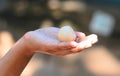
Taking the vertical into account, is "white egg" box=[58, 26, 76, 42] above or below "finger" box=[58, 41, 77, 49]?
below

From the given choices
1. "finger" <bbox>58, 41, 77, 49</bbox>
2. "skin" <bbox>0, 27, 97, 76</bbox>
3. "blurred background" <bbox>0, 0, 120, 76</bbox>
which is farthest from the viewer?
"blurred background" <bbox>0, 0, 120, 76</bbox>

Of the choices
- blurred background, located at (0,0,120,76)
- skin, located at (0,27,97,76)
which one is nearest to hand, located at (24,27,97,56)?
skin, located at (0,27,97,76)

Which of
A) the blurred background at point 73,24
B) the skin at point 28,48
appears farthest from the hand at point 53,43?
the blurred background at point 73,24

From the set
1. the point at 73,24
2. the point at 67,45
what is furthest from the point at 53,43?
the point at 73,24

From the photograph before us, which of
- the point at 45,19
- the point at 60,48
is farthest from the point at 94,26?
the point at 60,48

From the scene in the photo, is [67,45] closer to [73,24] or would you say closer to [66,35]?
[66,35]

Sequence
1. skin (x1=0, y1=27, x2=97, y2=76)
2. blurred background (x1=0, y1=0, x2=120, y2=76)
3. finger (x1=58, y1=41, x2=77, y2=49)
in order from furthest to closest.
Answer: blurred background (x1=0, y1=0, x2=120, y2=76)
skin (x1=0, y1=27, x2=97, y2=76)
finger (x1=58, y1=41, x2=77, y2=49)

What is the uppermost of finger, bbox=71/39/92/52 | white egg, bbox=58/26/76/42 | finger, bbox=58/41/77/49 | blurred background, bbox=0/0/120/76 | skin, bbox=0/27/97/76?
finger, bbox=58/41/77/49

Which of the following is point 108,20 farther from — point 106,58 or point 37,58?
point 37,58

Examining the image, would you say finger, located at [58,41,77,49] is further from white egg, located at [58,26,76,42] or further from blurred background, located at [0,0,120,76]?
blurred background, located at [0,0,120,76]
